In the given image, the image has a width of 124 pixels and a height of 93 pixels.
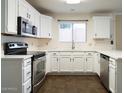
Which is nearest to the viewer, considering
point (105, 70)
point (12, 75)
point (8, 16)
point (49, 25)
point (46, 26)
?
point (12, 75)

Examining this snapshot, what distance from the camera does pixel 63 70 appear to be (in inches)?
256

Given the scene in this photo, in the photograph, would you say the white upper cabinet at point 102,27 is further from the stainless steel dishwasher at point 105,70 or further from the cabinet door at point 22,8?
the cabinet door at point 22,8

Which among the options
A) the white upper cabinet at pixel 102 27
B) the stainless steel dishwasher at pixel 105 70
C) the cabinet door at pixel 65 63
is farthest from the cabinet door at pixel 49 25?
the stainless steel dishwasher at pixel 105 70

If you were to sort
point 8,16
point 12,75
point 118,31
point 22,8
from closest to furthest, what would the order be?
point 12,75, point 8,16, point 22,8, point 118,31

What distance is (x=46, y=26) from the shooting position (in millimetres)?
6621

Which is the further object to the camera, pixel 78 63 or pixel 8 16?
pixel 78 63

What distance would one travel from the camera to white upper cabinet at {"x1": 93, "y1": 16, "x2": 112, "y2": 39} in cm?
675

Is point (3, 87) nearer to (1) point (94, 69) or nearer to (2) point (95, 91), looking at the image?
(2) point (95, 91)

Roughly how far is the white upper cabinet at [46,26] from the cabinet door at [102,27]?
1.82 m

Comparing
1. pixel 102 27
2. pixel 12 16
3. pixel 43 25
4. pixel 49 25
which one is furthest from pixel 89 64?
pixel 12 16

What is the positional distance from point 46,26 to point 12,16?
3.29m

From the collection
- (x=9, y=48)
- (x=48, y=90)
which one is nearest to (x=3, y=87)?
(x=9, y=48)

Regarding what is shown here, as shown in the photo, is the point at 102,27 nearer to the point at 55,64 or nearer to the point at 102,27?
the point at 102,27

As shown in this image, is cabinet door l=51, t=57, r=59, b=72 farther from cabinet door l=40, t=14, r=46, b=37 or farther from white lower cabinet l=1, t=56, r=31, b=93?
white lower cabinet l=1, t=56, r=31, b=93
